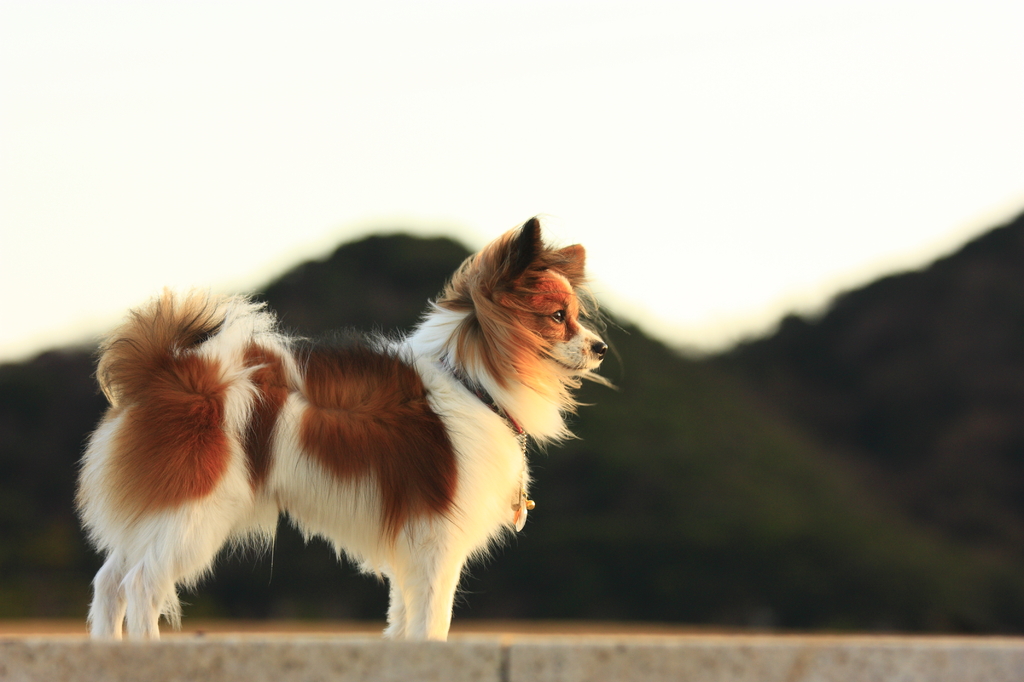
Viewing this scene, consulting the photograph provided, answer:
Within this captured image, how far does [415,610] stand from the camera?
4.47m

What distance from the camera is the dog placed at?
13.9 ft

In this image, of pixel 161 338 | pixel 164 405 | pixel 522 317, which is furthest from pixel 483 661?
pixel 161 338

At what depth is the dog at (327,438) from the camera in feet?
13.9

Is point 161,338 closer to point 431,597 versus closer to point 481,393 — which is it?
point 481,393

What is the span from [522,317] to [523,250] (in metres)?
0.34

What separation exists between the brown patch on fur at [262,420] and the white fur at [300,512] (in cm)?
3

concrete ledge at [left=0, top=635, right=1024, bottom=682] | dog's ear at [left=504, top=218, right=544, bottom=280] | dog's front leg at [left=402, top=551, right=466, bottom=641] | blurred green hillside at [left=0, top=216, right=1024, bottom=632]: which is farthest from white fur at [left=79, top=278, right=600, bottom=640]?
blurred green hillside at [left=0, top=216, right=1024, bottom=632]

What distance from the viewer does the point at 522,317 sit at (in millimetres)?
4949

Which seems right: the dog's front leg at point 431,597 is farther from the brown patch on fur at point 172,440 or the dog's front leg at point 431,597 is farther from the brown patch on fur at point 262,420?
the brown patch on fur at point 172,440

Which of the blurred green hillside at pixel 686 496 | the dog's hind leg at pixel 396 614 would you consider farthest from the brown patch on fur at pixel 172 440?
the blurred green hillside at pixel 686 496

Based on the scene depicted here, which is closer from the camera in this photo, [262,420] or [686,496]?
[262,420]

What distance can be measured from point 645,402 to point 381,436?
1810 centimetres

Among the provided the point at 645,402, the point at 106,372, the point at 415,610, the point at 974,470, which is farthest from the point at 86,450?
the point at 974,470

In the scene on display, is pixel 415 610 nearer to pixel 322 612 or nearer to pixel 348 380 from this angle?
pixel 348 380
